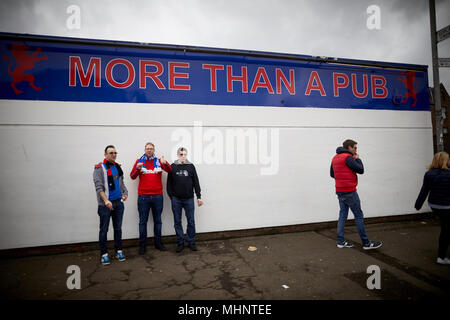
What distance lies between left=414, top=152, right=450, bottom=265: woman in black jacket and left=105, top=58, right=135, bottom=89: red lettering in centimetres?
585

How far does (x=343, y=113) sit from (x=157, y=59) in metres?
4.88

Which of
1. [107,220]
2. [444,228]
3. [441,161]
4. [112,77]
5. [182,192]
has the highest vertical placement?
[112,77]

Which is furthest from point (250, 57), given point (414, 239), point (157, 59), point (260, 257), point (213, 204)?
point (414, 239)

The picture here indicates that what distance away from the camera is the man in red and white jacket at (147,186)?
4.63 metres

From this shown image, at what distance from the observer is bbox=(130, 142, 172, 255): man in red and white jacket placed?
4629 millimetres

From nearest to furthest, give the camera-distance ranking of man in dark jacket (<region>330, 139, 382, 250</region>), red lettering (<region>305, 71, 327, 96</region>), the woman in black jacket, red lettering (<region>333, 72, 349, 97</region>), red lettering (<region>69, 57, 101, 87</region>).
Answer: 1. the woman in black jacket
2. man in dark jacket (<region>330, 139, 382, 250</region>)
3. red lettering (<region>69, 57, 101, 87</region>)
4. red lettering (<region>305, 71, 327, 96</region>)
5. red lettering (<region>333, 72, 349, 97</region>)

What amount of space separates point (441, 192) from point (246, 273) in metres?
3.27

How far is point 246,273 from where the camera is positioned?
3727mm

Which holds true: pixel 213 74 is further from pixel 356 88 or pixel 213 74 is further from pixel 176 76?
pixel 356 88

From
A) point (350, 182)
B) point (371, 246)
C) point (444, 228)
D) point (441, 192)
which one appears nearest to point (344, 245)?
point (371, 246)

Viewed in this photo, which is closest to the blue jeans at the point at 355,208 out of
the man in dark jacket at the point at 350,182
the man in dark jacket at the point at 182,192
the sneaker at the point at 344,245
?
the man in dark jacket at the point at 350,182

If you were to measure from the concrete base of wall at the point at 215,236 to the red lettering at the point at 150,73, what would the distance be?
11.1 feet

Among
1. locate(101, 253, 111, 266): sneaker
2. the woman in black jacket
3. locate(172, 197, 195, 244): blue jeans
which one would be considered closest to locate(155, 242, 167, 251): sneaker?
locate(172, 197, 195, 244): blue jeans

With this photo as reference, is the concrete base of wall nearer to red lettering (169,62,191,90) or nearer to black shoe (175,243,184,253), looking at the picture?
black shoe (175,243,184,253)
